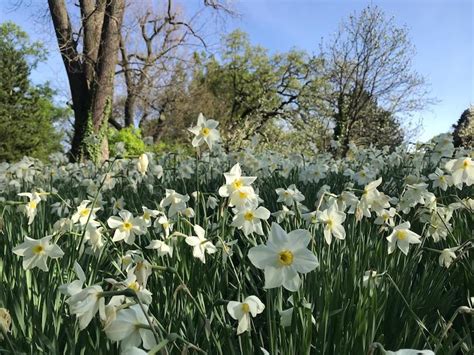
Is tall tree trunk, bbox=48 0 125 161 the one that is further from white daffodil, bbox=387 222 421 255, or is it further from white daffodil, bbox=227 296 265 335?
white daffodil, bbox=227 296 265 335

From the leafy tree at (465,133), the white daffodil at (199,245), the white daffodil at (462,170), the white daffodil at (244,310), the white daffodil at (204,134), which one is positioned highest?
the leafy tree at (465,133)

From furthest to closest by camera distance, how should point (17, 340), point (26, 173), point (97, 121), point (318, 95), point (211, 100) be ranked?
point (211, 100) → point (318, 95) → point (97, 121) → point (26, 173) → point (17, 340)

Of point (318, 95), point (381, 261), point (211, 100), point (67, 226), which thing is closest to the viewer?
point (67, 226)

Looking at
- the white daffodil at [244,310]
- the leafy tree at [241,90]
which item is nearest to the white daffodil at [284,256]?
the white daffodil at [244,310]

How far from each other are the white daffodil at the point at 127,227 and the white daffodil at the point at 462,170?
5.08 feet

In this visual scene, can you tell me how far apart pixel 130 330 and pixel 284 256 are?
42 cm

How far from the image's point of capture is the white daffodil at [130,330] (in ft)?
3.17

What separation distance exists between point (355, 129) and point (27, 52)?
2317cm

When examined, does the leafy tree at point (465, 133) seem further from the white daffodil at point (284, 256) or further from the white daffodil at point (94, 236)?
the white daffodil at point (284, 256)

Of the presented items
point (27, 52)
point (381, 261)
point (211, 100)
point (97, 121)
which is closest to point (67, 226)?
point (381, 261)

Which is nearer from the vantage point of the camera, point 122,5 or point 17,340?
point 17,340

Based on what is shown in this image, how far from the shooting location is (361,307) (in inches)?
59.7

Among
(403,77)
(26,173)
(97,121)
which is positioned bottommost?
(26,173)

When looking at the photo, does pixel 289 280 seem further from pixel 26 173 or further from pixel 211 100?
pixel 211 100
